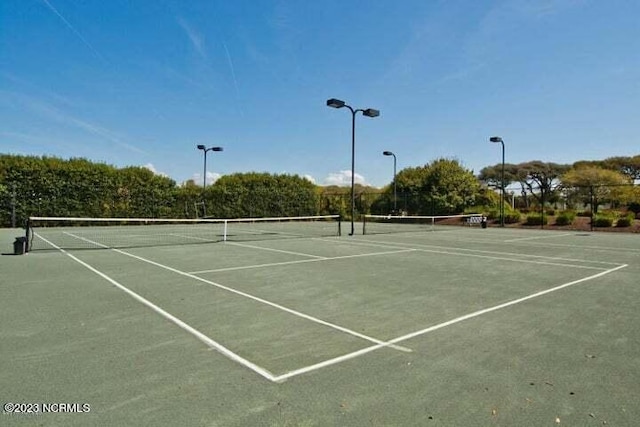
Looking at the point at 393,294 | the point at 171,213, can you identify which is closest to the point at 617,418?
the point at 393,294

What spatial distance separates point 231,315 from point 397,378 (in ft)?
8.16

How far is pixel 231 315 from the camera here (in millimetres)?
4988

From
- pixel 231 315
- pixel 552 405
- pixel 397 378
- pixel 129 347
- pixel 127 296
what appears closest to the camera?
pixel 552 405

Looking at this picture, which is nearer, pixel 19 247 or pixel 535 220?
pixel 19 247

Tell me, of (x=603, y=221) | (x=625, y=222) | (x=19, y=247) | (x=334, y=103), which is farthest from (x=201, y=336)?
(x=625, y=222)

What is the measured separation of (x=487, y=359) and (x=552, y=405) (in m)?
0.81

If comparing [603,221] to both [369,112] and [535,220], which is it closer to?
[535,220]

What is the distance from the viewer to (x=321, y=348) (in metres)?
3.84

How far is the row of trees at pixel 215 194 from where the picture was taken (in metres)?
22.7

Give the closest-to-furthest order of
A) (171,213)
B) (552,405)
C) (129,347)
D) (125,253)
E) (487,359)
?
(552,405) → (487,359) → (129,347) → (125,253) → (171,213)

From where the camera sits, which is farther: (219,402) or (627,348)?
(627,348)

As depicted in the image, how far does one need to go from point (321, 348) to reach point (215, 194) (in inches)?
1093

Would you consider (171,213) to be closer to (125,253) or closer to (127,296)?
(125,253)

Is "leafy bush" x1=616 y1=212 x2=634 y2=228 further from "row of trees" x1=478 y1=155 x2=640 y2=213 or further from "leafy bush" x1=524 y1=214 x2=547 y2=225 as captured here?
"row of trees" x1=478 y1=155 x2=640 y2=213
